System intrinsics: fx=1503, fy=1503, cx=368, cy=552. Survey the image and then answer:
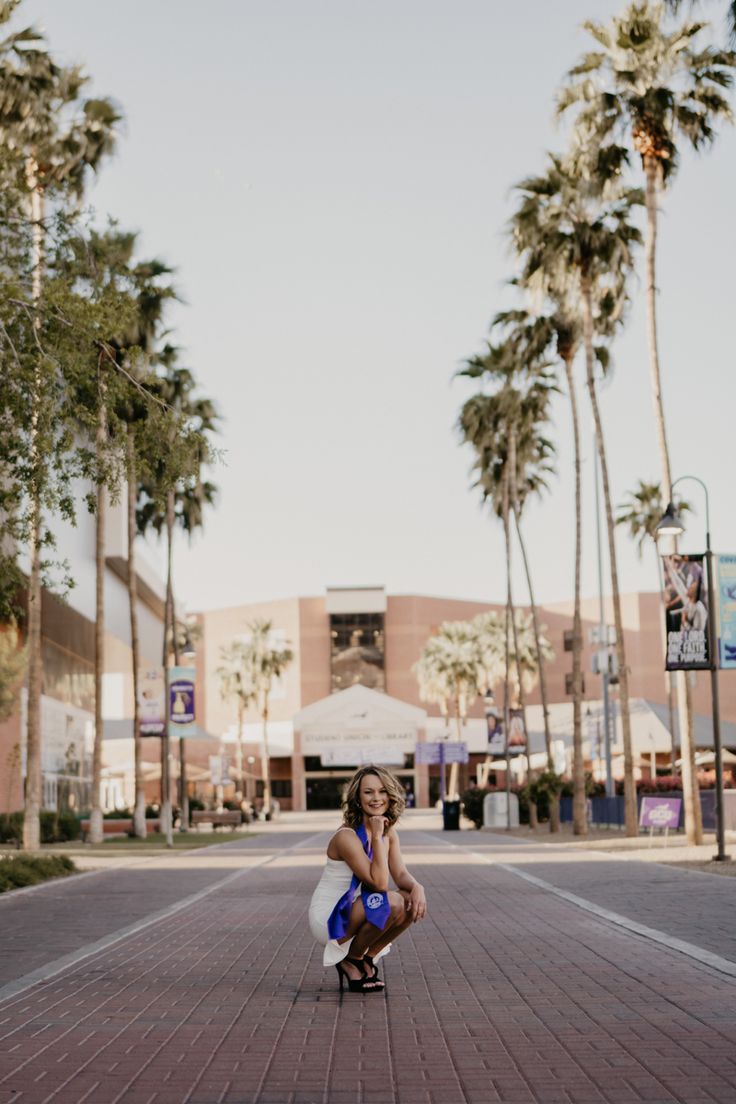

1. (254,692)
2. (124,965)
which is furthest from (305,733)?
(124,965)

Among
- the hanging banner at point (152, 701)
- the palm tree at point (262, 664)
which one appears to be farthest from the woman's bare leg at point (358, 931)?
the palm tree at point (262, 664)

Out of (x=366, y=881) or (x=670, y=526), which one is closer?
(x=366, y=881)

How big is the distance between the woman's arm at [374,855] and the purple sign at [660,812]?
2085cm

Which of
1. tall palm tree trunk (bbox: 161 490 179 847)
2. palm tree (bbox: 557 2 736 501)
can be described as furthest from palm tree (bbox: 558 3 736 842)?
tall palm tree trunk (bbox: 161 490 179 847)

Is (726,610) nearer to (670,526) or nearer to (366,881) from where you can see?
(670,526)

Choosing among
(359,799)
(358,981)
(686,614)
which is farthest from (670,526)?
(359,799)

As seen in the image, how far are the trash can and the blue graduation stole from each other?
1651 inches

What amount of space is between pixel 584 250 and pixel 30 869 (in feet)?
65.4

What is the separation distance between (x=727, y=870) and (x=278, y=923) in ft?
30.1

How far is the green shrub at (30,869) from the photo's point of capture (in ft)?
70.6

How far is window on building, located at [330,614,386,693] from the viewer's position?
12375cm

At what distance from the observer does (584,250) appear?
3519cm

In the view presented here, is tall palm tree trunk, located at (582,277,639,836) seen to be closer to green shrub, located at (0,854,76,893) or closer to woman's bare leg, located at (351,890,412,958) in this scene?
green shrub, located at (0,854,76,893)

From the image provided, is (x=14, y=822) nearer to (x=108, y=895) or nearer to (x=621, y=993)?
(x=108, y=895)
